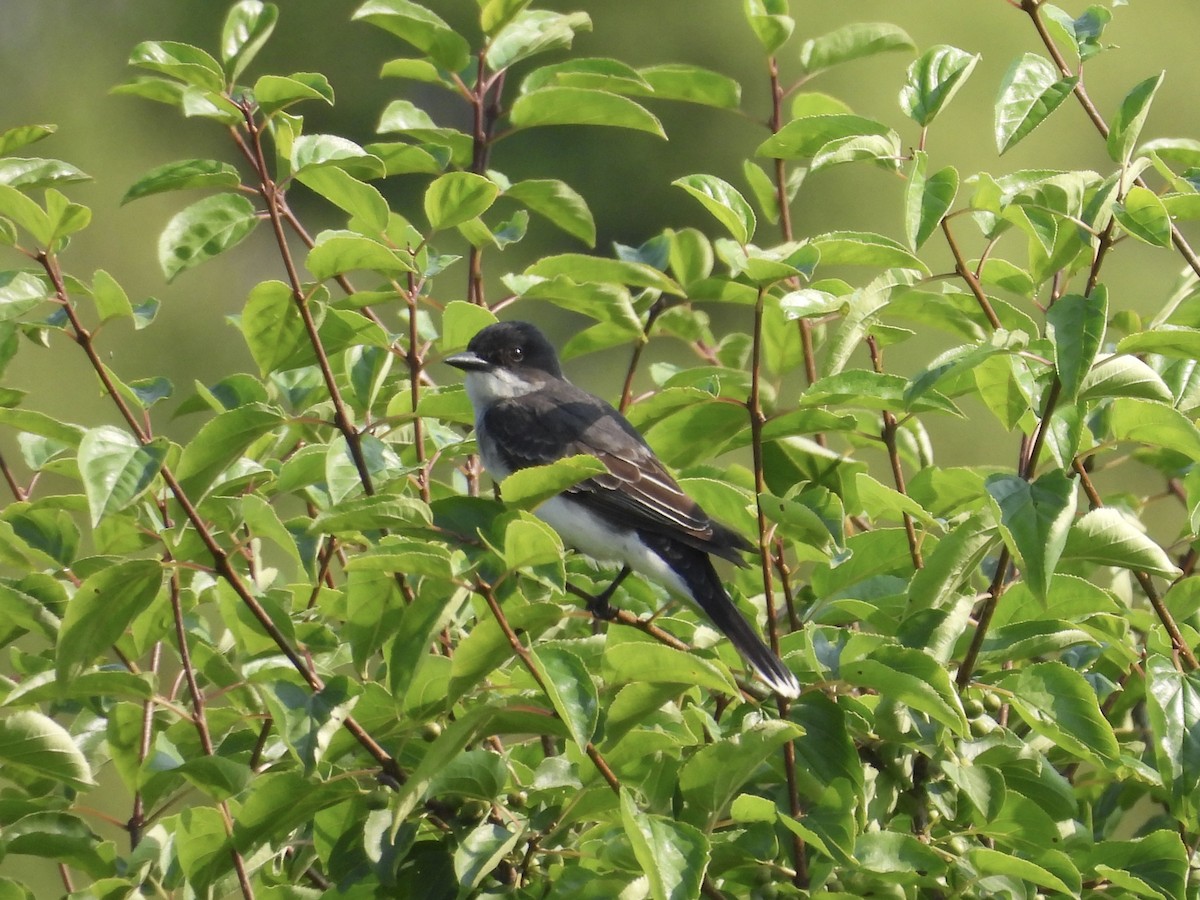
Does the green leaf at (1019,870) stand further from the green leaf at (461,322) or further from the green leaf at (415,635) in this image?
the green leaf at (461,322)

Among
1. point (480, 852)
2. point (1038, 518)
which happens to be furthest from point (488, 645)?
point (1038, 518)

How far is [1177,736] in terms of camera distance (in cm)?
201

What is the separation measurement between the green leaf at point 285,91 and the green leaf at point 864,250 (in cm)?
82

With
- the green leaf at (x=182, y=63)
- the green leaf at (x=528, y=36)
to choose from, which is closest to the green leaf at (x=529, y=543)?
the green leaf at (x=182, y=63)

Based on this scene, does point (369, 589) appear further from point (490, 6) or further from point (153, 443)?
point (490, 6)

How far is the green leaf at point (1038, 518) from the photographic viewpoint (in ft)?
5.97

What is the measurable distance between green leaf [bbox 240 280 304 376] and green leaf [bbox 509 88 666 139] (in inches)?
31.9

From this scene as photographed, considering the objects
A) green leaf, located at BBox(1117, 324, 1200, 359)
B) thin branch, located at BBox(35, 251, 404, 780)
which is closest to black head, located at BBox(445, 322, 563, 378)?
thin branch, located at BBox(35, 251, 404, 780)

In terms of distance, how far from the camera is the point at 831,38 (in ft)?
10.5

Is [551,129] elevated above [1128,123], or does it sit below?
below

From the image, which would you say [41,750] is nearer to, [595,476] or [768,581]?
[768,581]

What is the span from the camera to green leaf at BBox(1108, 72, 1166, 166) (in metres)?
2.11

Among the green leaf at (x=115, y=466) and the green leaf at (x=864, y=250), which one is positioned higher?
the green leaf at (x=864, y=250)

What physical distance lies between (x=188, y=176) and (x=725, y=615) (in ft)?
4.40
